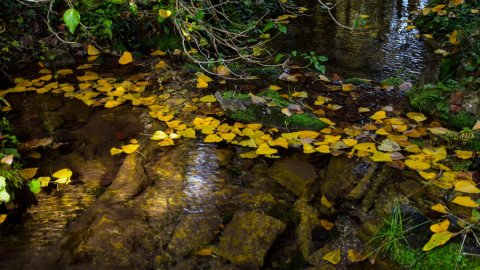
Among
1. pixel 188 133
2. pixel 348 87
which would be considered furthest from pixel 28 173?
pixel 348 87

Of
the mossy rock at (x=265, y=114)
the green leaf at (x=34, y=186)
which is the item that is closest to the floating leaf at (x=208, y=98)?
the mossy rock at (x=265, y=114)

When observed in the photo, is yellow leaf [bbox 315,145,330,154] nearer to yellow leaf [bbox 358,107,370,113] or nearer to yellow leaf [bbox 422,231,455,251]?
yellow leaf [bbox 358,107,370,113]

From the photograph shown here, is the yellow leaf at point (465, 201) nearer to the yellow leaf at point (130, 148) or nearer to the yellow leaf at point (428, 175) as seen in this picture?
the yellow leaf at point (428, 175)

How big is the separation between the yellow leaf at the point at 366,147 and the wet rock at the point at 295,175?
0.44m

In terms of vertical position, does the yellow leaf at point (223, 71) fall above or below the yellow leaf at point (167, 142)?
above

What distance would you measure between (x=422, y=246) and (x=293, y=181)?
960mm

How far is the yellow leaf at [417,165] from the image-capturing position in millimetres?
2881

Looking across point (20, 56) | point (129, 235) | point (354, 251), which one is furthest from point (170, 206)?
point (20, 56)

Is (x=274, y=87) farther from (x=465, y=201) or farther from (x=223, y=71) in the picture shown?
(x=465, y=201)

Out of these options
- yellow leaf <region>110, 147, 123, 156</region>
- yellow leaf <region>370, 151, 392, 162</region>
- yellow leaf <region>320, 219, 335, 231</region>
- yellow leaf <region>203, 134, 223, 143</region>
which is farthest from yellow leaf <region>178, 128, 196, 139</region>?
yellow leaf <region>370, 151, 392, 162</region>

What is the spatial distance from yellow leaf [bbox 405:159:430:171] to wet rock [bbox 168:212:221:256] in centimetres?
146

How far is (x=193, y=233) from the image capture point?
8.11 feet

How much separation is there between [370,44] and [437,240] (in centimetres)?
393

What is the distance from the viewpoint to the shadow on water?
4817 millimetres
